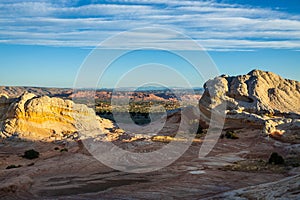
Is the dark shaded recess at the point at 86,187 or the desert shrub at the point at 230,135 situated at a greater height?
the desert shrub at the point at 230,135

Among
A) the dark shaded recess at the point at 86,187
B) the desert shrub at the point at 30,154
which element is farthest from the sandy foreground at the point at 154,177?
the desert shrub at the point at 30,154

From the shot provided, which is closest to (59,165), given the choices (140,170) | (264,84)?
(140,170)

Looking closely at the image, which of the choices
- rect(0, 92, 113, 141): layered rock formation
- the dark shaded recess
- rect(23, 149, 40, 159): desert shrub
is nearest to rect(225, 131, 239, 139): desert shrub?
rect(0, 92, 113, 141): layered rock formation

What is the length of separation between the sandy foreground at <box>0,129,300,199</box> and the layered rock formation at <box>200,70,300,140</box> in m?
7.26

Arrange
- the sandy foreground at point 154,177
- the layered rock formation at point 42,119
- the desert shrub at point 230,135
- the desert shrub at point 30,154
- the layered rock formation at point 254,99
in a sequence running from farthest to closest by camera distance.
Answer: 1. the layered rock formation at point 254,99
2. the desert shrub at point 230,135
3. the layered rock formation at point 42,119
4. the desert shrub at point 30,154
5. the sandy foreground at point 154,177

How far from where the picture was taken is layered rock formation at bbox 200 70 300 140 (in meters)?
31.5

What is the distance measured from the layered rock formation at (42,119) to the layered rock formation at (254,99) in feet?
40.7

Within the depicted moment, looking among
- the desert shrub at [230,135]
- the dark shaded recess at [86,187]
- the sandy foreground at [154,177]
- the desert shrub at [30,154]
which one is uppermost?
the desert shrub at [230,135]

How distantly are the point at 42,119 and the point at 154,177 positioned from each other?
16.3 metres

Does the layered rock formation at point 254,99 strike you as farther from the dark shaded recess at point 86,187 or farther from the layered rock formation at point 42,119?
the dark shaded recess at point 86,187

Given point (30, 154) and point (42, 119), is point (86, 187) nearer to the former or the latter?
point (30, 154)

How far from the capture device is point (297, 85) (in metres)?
41.7

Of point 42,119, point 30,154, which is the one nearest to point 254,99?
point 42,119

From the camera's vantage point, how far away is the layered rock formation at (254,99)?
103ft
